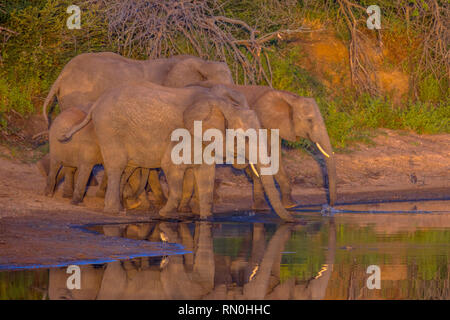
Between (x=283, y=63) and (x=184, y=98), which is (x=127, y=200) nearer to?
(x=184, y=98)

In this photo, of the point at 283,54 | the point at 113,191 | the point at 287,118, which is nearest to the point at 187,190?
the point at 113,191

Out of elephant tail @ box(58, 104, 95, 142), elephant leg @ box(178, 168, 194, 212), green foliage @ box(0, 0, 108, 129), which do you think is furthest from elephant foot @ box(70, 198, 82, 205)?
green foliage @ box(0, 0, 108, 129)

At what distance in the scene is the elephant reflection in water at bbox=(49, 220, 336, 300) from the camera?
23.4 feet

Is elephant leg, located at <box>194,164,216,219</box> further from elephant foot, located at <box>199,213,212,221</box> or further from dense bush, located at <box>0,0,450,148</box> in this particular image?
dense bush, located at <box>0,0,450,148</box>

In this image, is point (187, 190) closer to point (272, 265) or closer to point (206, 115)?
point (206, 115)

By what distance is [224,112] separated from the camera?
11766 mm

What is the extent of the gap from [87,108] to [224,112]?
2.16m

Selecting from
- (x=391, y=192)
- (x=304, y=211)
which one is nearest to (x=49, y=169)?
(x=304, y=211)

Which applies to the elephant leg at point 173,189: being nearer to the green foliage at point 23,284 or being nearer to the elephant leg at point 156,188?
the elephant leg at point 156,188

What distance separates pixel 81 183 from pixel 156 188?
1275 mm

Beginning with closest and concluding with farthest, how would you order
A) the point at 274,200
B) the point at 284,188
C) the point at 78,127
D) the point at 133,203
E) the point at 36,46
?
the point at 274,200 → the point at 78,127 → the point at 133,203 → the point at 284,188 → the point at 36,46

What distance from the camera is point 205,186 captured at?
1196 cm

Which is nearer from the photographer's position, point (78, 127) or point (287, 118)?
point (78, 127)
